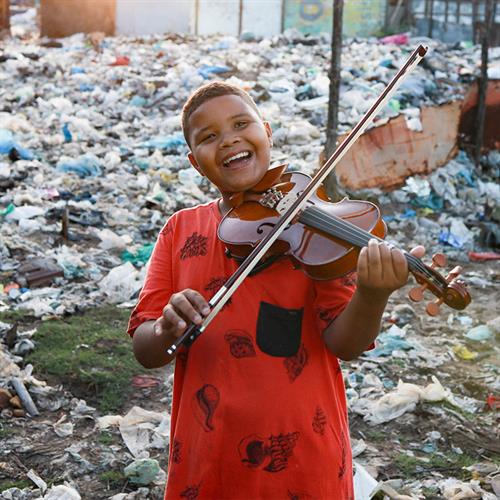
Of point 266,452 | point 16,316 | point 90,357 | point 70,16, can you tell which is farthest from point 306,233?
point 70,16

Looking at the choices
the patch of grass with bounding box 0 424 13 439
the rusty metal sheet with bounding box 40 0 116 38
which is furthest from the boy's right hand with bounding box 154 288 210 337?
the rusty metal sheet with bounding box 40 0 116 38

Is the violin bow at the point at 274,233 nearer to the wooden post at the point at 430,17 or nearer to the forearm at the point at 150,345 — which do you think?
the forearm at the point at 150,345

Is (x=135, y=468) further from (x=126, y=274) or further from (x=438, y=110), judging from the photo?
(x=438, y=110)

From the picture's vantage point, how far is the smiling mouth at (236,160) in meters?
1.82

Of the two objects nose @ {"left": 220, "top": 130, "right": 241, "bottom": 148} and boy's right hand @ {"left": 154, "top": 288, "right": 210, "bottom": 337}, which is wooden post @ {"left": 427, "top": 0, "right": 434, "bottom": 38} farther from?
boy's right hand @ {"left": 154, "top": 288, "right": 210, "bottom": 337}

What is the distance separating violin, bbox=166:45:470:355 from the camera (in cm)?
167

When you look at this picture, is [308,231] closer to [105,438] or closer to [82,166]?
[105,438]

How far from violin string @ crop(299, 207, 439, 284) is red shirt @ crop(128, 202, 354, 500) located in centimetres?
12

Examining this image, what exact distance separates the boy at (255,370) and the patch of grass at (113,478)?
56.3 inches

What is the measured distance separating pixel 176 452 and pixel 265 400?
24 centimetres

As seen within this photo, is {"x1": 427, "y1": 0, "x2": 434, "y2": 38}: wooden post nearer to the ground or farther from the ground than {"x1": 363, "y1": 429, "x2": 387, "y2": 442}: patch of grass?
farther from the ground

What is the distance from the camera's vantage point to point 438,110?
9117mm

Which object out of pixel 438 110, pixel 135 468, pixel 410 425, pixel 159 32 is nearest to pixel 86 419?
pixel 135 468

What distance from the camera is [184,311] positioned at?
1587 millimetres
